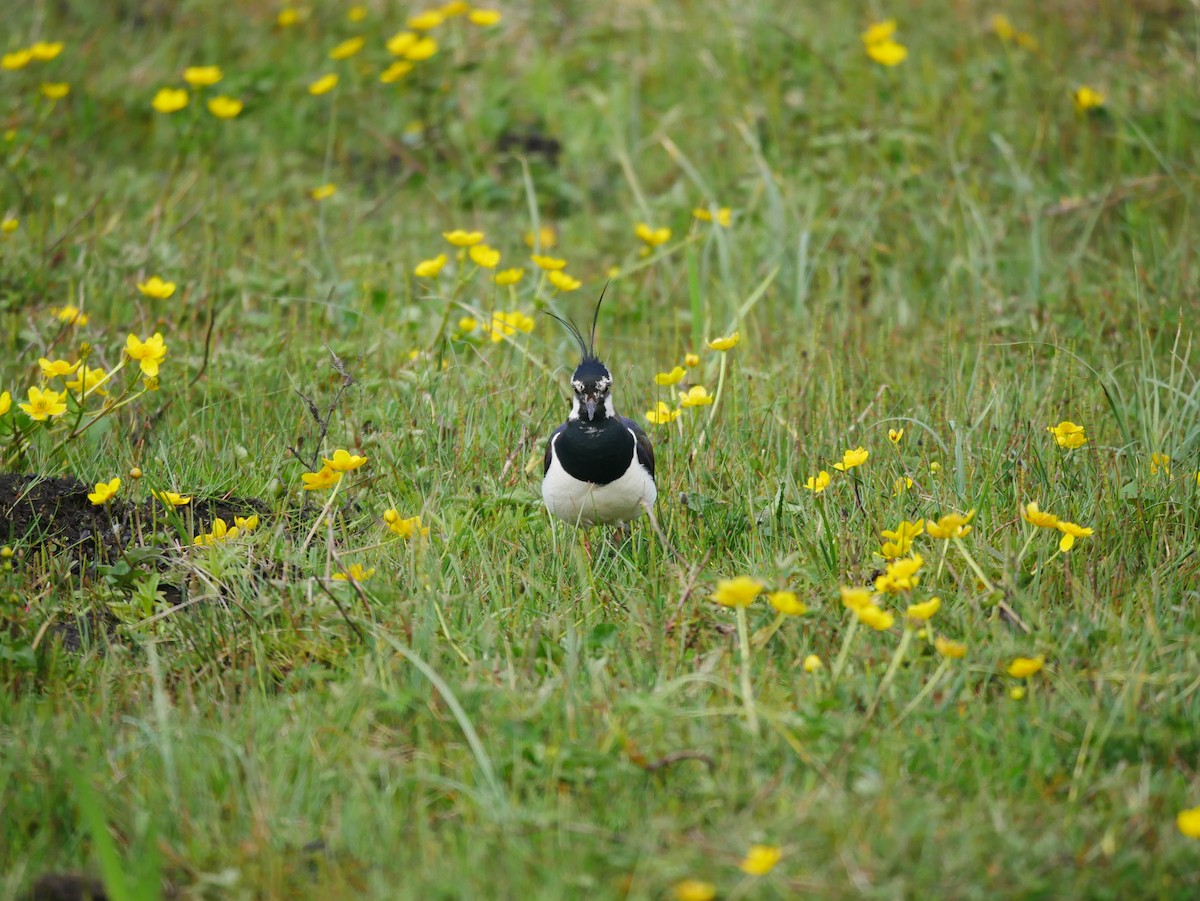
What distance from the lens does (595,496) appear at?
3006mm

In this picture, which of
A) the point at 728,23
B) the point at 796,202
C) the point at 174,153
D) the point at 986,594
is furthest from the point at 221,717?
the point at 728,23

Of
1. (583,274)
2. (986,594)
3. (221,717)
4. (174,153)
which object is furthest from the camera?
(174,153)

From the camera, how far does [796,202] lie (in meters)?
5.06

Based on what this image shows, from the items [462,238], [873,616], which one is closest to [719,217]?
[462,238]

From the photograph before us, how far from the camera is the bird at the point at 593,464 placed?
2967 mm

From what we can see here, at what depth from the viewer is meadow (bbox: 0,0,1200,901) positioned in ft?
6.88

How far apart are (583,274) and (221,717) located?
2.88 meters

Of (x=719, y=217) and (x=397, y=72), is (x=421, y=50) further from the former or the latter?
(x=719, y=217)

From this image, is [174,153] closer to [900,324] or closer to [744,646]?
[900,324]

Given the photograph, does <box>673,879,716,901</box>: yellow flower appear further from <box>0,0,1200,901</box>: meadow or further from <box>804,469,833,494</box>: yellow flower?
<box>804,469,833,494</box>: yellow flower

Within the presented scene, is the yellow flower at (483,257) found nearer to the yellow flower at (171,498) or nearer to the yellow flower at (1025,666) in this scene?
the yellow flower at (171,498)

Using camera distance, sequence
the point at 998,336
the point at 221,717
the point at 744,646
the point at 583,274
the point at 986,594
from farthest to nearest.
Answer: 1. the point at 583,274
2. the point at 998,336
3. the point at 986,594
4. the point at 221,717
5. the point at 744,646

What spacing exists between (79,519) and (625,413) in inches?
64.2

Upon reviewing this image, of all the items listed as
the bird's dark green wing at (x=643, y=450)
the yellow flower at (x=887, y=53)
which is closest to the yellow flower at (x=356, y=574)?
the bird's dark green wing at (x=643, y=450)
